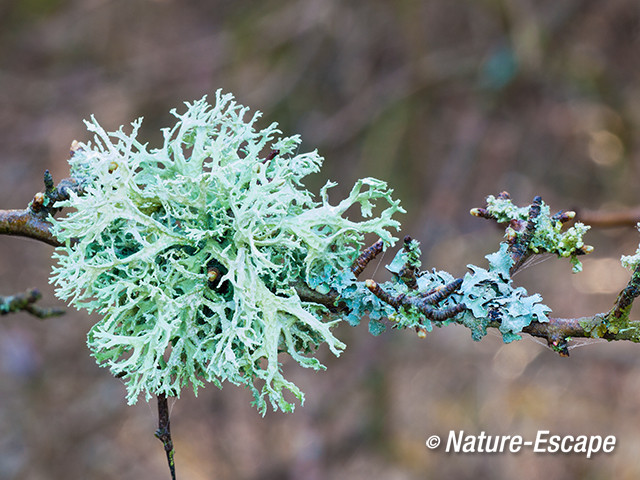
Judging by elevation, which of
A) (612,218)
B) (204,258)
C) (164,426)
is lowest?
(164,426)

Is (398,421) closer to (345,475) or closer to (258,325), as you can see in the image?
(345,475)

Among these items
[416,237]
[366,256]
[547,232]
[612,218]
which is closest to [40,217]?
[366,256]

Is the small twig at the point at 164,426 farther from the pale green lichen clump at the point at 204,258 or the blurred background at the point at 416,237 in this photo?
the blurred background at the point at 416,237

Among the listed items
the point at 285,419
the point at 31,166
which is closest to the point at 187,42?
the point at 31,166

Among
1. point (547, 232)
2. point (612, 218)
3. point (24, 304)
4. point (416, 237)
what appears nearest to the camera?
point (24, 304)

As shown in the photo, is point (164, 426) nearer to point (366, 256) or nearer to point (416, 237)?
point (366, 256)

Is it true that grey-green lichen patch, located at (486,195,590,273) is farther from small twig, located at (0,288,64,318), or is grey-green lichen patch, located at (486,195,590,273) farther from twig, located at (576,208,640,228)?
twig, located at (576,208,640,228)
